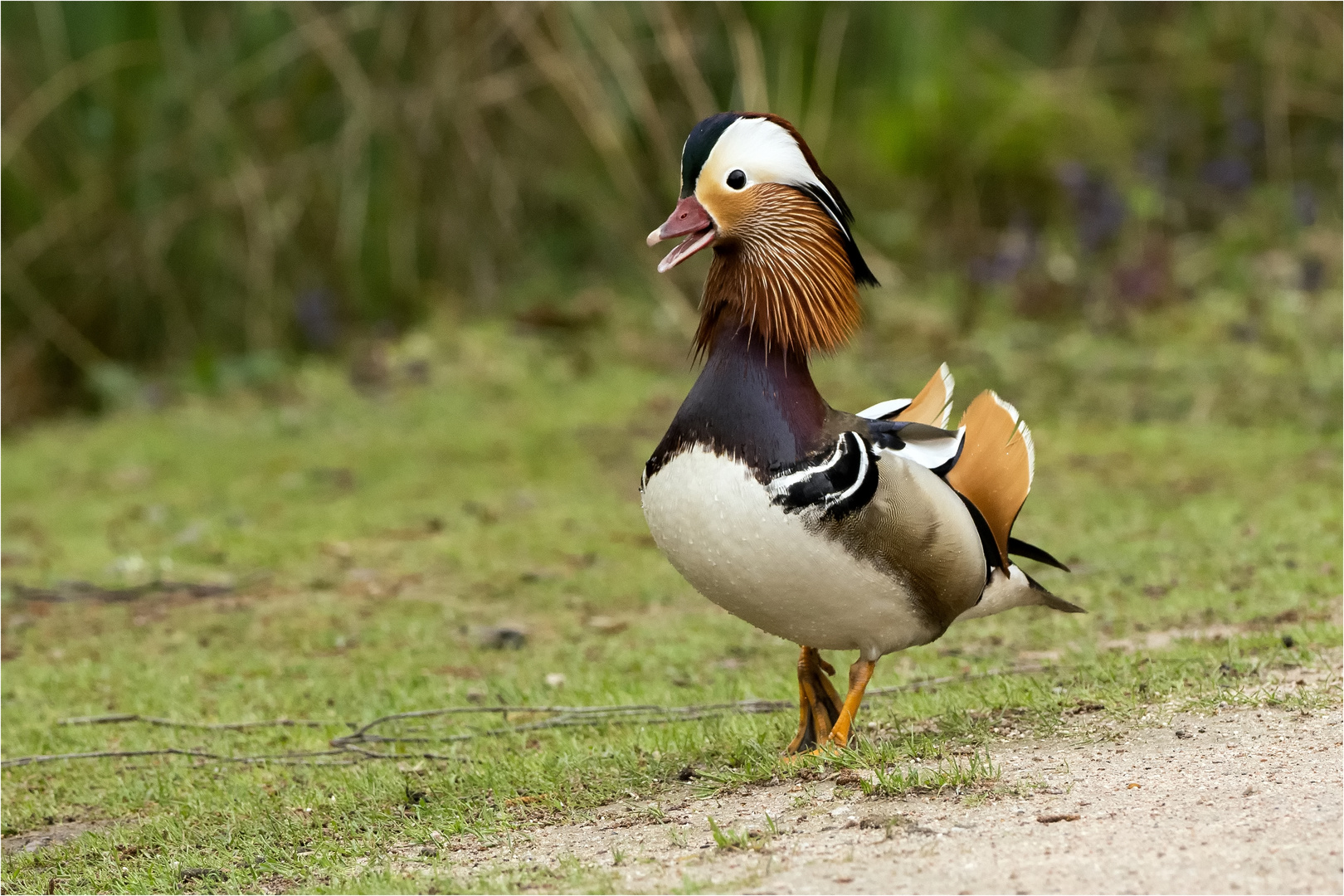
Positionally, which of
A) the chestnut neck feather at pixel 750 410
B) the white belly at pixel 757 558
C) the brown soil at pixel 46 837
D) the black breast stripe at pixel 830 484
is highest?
the chestnut neck feather at pixel 750 410

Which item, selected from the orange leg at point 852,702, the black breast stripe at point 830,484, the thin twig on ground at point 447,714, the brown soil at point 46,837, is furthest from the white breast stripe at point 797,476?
the brown soil at point 46,837

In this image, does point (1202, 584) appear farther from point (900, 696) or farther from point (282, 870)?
point (282, 870)

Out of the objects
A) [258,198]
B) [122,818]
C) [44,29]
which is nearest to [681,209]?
[122,818]

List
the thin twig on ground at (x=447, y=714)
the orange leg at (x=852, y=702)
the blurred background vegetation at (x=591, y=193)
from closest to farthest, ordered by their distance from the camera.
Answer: the orange leg at (x=852, y=702)
the thin twig on ground at (x=447, y=714)
the blurred background vegetation at (x=591, y=193)

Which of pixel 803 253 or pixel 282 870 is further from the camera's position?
pixel 803 253

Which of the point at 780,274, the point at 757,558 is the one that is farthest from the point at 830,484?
the point at 780,274

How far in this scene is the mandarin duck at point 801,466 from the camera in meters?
3.13

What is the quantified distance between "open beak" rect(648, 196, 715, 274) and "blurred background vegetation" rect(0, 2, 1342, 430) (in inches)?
174

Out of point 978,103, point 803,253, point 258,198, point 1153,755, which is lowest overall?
point 1153,755

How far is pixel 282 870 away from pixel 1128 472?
454 centimetres

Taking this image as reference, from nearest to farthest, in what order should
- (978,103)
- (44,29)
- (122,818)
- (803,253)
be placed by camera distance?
1. (803,253)
2. (122,818)
3. (44,29)
4. (978,103)

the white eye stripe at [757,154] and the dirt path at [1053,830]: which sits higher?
the white eye stripe at [757,154]

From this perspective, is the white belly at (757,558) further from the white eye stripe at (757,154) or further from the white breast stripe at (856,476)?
the white eye stripe at (757,154)

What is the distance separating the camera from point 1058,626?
489 cm
